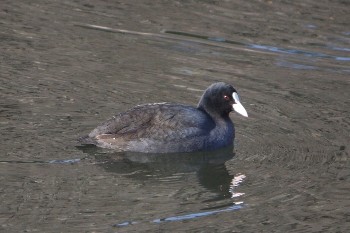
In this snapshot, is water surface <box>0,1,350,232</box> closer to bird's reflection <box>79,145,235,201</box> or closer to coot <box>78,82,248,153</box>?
bird's reflection <box>79,145,235,201</box>

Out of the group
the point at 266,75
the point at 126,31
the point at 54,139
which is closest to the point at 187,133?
the point at 54,139

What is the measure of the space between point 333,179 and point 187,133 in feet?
5.49

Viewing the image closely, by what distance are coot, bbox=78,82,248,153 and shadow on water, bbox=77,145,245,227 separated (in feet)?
0.28

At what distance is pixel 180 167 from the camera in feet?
25.3

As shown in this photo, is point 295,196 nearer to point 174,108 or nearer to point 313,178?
point 313,178

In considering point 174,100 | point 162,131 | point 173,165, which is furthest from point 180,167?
point 174,100

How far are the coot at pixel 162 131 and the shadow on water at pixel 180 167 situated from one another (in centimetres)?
9

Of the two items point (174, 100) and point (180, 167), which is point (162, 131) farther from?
point (174, 100)

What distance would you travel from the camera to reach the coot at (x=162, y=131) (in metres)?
7.95

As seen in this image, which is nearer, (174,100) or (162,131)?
(162,131)

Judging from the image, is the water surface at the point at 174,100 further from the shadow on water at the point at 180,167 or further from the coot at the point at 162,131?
the coot at the point at 162,131

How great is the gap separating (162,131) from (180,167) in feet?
1.67

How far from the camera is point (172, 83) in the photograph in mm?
10164

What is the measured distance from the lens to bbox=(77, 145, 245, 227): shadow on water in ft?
23.5
